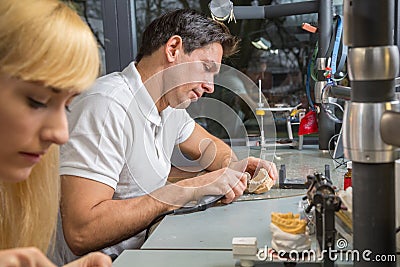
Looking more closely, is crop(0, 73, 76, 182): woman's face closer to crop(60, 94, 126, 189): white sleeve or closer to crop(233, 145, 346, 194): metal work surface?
crop(60, 94, 126, 189): white sleeve

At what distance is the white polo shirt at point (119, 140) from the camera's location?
1.22 meters

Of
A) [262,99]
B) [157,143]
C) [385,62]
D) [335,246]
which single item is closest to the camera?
[385,62]

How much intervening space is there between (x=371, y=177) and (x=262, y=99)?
1.67 meters

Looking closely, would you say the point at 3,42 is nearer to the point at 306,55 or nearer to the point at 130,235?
the point at 130,235

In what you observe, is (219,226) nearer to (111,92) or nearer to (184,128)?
(111,92)

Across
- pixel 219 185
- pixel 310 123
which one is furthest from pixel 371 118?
pixel 310 123

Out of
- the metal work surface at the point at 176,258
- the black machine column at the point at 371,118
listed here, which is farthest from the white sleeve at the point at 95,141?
the black machine column at the point at 371,118

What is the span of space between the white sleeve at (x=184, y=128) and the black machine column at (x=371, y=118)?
127 centimetres

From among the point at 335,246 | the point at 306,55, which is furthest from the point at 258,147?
the point at 335,246

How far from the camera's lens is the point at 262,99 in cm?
224

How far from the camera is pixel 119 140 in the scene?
1294mm

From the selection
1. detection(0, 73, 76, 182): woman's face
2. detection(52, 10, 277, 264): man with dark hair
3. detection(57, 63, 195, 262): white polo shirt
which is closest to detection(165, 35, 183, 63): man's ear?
detection(52, 10, 277, 264): man with dark hair

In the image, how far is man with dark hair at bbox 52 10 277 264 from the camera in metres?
1.20

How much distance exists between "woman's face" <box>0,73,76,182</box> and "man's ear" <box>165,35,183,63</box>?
80cm
